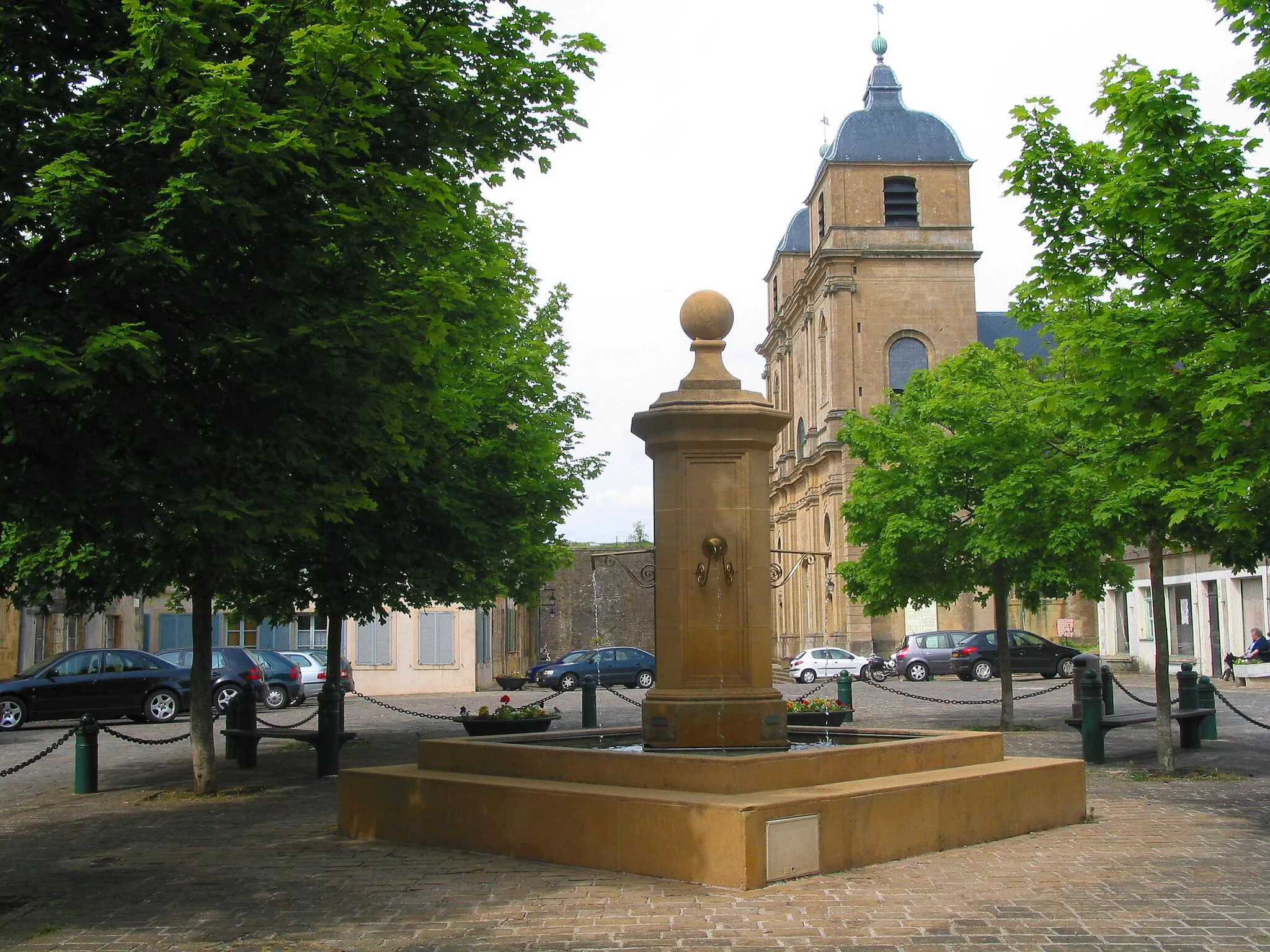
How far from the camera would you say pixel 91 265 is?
763 cm

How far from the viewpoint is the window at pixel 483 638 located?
128 ft

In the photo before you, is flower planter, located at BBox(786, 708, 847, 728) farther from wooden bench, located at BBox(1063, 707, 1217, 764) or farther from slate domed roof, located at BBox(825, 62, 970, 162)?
slate domed roof, located at BBox(825, 62, 970, 162)

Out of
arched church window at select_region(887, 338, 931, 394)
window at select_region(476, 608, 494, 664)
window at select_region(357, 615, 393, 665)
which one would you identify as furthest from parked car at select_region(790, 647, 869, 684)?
arched church window at select_region(887, 338, 931, 394)

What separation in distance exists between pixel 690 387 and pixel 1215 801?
243 inches

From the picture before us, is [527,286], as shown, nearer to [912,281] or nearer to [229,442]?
[229,442]

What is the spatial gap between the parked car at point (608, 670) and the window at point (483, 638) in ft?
7.29

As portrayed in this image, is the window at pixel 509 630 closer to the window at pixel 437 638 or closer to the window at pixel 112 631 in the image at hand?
the window at pixel 437 638

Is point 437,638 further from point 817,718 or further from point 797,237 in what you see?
point 797,237

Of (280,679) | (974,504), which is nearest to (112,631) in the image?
(280,679)

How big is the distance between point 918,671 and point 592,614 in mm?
32176

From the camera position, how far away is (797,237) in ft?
241

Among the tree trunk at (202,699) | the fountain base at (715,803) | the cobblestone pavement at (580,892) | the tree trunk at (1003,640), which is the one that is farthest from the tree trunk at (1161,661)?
the tree trunk at (202,699)

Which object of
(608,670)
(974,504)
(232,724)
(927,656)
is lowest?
(608,670)

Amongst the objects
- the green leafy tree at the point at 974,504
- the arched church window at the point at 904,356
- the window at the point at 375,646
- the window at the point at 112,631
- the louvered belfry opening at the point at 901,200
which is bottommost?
the window at the point at 375,646
